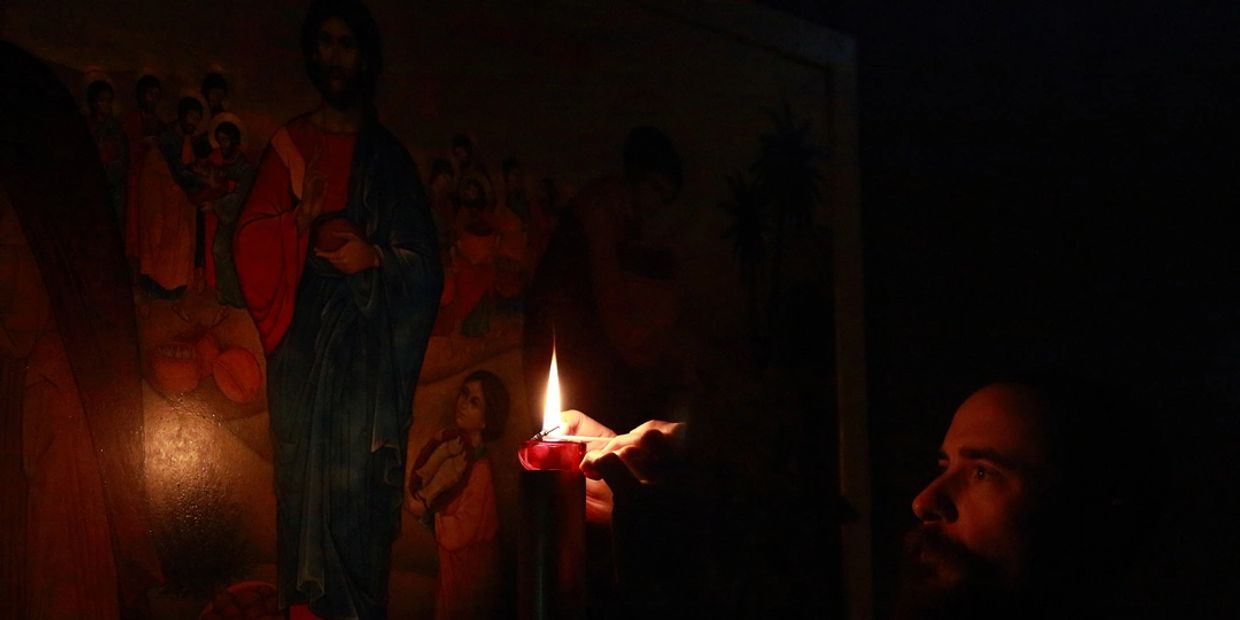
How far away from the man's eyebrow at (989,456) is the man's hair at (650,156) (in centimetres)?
104

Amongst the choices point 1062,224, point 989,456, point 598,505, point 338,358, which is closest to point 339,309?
point 338,358

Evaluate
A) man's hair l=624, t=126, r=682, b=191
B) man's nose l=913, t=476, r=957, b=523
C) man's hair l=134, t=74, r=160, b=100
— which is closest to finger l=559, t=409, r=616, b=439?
man's nose l=913, t=476, r=957, b=523

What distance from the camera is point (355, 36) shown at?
192 centimetres

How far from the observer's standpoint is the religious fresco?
5.44ft

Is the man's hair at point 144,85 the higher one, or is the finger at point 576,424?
the man's hair at point 144,85

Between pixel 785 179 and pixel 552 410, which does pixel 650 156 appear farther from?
pixel 552 410

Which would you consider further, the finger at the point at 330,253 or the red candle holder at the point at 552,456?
the finger at the point at 330,253

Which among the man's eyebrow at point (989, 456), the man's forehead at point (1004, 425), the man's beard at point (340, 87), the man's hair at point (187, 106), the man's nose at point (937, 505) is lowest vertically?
the man's nose at point (937, 505)

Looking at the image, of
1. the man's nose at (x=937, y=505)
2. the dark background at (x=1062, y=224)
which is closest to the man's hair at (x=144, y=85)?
the man's nose at (x=937, y=505)

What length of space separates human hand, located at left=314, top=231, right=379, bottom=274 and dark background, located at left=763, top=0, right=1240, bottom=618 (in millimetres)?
1559

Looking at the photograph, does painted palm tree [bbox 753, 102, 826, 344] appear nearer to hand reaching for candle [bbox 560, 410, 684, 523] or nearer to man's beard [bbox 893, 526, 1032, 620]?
man's beard [bbox 893, 526, 1032, 620]

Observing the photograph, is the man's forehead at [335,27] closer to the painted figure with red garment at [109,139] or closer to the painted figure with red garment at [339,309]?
the painted figure with red garment at [339,309]

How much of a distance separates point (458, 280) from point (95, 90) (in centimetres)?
69

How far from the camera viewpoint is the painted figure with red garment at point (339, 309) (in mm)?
1781
